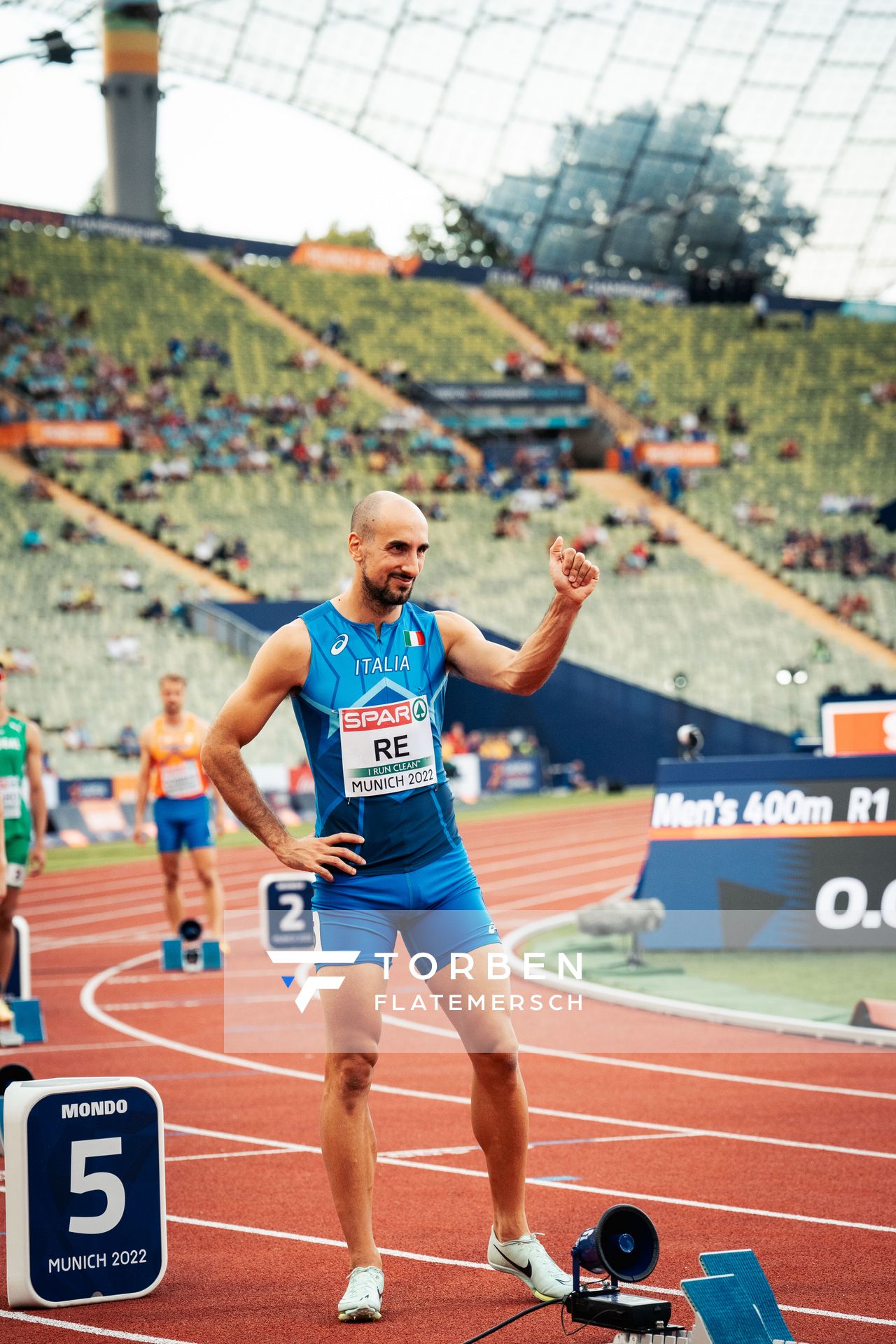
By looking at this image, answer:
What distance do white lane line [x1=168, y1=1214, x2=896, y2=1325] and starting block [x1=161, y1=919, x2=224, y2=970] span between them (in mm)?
7016

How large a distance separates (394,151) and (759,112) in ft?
44.0

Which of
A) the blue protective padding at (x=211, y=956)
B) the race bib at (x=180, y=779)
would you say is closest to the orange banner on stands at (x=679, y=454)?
the blue protective padding at (x=211, y=956)

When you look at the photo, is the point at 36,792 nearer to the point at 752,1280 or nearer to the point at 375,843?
the point at 375,843

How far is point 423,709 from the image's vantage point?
4.96 metres

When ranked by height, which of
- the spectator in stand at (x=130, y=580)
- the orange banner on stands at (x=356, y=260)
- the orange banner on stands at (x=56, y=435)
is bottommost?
the spectator in stand at (x=130, y=580)

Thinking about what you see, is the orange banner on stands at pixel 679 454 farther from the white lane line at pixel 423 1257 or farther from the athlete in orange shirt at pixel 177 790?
the white lane line at pixel 423 1257

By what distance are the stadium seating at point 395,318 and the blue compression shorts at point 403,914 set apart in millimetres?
43750

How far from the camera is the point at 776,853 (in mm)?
12102

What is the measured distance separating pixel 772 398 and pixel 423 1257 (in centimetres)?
4687

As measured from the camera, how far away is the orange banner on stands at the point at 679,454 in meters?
46.5

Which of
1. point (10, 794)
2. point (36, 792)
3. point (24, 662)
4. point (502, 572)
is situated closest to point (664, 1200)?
point (10, 794)

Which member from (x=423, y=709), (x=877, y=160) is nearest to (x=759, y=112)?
(x=877, y=160)

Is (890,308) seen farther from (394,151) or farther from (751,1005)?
(751,1005)

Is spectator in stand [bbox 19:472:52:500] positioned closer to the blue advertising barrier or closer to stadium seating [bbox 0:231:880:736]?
stadium seating [bbox 0:231:880:736]
